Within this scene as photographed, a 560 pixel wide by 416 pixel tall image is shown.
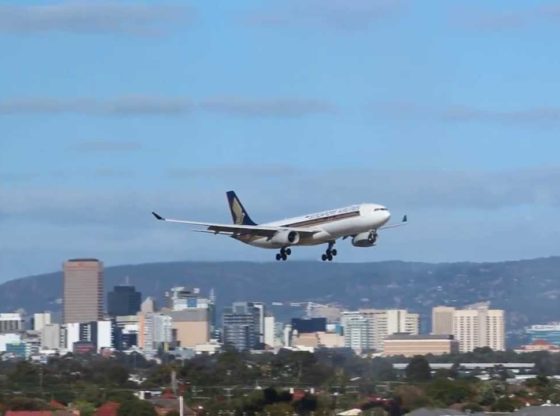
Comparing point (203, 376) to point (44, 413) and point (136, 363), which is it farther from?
point (136, 363)

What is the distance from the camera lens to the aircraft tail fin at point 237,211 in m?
107

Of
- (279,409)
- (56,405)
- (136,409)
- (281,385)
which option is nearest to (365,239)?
(279,409)

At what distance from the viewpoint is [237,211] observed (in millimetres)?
107875

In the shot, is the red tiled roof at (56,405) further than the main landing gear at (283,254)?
Yes

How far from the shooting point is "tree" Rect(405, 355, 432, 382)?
124469 mm

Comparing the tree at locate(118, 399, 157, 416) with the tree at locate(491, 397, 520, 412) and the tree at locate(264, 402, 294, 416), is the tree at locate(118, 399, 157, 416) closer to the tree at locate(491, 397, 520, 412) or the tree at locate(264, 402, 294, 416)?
the tree at locate(264, 402, 294, 416)

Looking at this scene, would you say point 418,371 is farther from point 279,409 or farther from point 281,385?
point 279,409

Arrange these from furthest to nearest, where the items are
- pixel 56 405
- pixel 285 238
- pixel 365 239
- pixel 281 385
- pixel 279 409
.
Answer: pixel 281 385
pixel 56 405
pixel 279 409
pixel 285 238
pixel 365 239

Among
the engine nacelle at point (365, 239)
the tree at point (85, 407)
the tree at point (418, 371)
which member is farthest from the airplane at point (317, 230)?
the tree at point (418, 371)

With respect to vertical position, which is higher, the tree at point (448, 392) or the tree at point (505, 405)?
the tree at point (448, 392)

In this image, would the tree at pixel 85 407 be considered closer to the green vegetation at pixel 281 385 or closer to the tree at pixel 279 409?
the green vegetation at pixel 281 385

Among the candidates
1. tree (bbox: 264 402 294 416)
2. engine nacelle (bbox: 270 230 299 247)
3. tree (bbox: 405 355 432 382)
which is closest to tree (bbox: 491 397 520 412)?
tree (bbox: 264 402 294 416)

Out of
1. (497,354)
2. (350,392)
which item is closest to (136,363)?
(497,354)

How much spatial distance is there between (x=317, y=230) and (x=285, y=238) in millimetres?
2365
